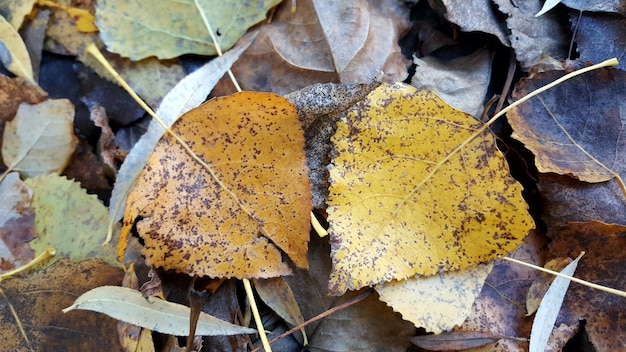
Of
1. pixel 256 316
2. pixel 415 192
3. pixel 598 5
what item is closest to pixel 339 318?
pixel 256 316

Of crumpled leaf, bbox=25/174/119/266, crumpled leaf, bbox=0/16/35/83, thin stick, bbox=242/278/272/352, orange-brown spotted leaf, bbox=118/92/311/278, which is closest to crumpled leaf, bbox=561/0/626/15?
orange-brown spotted leaf, bbox=118/92/311/278

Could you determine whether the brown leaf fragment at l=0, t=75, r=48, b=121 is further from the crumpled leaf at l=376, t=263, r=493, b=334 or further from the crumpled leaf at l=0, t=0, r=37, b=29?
the crumpled leaf at l=376, t=263, r=493, b=334

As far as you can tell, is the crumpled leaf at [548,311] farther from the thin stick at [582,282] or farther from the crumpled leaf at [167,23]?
the crumpled leaf at [167,23]

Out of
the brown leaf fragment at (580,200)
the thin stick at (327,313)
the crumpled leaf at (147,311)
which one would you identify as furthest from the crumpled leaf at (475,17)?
the crumpled leaf at (147,311)

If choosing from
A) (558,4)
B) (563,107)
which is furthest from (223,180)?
(558,4)

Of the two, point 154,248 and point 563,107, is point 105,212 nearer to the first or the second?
point 154,248
